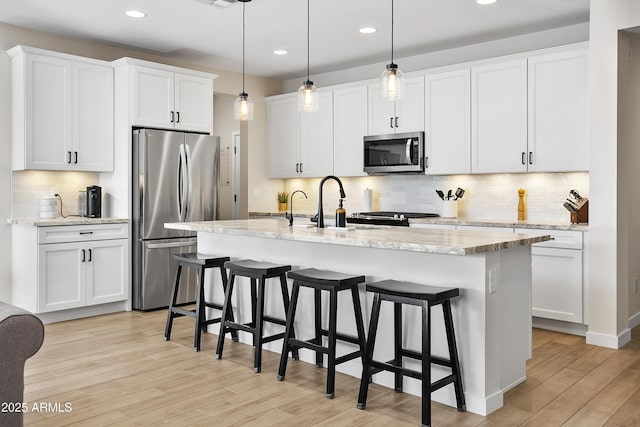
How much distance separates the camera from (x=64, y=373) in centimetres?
345

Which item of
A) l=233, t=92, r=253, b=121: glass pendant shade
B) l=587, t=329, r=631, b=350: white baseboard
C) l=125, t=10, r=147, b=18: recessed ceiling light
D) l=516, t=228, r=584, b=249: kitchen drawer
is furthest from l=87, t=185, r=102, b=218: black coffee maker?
l=587, t=329, r=631, b=350: white baseboard

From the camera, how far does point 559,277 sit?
14.4 feet

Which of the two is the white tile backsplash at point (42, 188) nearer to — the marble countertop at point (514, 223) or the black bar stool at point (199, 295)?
the black bar stool at point (199, 295)

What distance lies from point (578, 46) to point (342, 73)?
2.84 meters

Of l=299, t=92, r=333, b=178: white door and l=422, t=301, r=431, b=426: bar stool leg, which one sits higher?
l=299, t=92, r=333, b=178: white door

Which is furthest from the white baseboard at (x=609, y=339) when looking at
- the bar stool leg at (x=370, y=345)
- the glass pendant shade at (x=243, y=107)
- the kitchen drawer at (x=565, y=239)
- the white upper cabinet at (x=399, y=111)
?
the glass pendant shade at (x=243, y=107)

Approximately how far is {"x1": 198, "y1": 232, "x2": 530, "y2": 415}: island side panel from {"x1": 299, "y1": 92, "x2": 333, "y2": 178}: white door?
8.91ft

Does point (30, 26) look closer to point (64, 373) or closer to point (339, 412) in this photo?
point (64, 373)

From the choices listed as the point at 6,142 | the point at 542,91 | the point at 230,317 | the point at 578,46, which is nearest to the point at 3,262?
the point at 6,142

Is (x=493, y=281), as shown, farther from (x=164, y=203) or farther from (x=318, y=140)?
(x=318, y=140)

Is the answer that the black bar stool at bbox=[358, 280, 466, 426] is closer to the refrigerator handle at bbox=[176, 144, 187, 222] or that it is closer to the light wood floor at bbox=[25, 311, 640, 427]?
the light wood floor at bbox=[25, 311, 640, 427]

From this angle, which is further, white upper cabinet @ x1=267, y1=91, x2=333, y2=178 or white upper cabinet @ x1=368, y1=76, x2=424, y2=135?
white upper cabinet @ x1=267, y1=91, x2=333, y2=178

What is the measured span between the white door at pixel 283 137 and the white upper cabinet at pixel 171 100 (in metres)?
1.18

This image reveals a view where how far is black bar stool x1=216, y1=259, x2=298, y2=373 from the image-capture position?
347 centimetres
